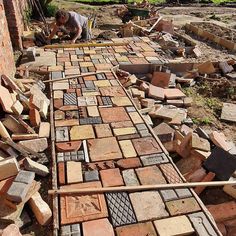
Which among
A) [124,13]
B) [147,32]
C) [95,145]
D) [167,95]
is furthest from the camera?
[124,13]

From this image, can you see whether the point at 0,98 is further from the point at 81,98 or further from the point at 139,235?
the point at 139,235

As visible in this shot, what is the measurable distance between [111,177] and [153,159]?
647mm

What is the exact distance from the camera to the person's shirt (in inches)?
305

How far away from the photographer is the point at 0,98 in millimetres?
4160

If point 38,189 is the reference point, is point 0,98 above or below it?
above

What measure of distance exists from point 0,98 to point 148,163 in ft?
7.49

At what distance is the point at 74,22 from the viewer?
7.81 meters

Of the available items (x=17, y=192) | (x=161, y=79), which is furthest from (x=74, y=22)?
(x=17, y=192)

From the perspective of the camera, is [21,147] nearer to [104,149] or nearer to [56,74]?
[104,149]

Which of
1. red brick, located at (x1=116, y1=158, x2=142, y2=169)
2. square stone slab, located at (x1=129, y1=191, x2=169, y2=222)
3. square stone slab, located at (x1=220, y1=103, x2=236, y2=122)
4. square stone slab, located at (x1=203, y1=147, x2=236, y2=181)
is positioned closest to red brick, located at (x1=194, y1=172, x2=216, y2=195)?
square stone slab, located at (x1=203, y1=147, x2=236, y2=181)

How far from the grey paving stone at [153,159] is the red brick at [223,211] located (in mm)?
785

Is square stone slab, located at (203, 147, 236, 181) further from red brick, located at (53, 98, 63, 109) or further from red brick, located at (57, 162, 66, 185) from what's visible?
red brick, located at (53, 98, 63, 109)

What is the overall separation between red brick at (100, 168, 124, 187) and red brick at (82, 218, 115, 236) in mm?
502

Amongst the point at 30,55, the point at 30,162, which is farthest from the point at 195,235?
the point at 30,55
